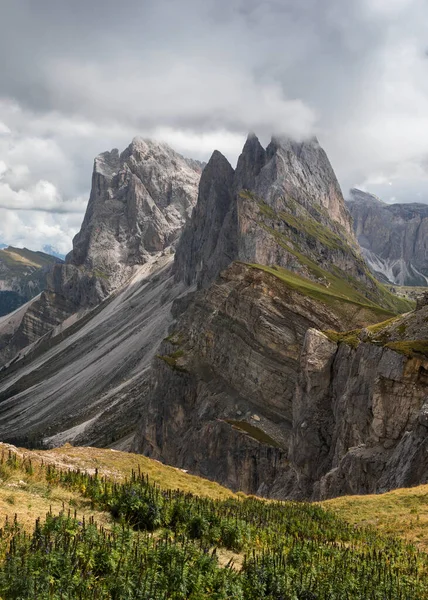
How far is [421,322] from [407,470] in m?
22.3

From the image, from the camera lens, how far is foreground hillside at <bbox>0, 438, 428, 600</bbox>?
1175 centimetres

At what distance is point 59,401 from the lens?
19400cm

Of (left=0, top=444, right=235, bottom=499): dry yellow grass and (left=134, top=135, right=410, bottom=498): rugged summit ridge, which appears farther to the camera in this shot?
(left=134, top=135, right=410, bottom=498): rugged summit ridge

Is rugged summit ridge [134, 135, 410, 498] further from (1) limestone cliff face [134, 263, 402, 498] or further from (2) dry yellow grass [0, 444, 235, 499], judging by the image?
(2) dry yellow grass [0, 444, 235, 499]

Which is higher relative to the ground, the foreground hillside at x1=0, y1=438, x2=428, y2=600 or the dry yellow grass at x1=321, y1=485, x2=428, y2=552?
the foreground hillside at x1=0, y1=438, x2=428, y2=600

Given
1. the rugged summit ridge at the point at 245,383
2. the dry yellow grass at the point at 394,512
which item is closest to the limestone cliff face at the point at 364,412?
the rugged summit ridge at the point at 245,383

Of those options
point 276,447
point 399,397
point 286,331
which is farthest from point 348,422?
point 286,331

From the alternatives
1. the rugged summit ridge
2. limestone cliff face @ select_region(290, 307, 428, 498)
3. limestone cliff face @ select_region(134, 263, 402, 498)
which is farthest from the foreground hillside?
limestone cliff face @ select_region(134, 263, 402, 498)

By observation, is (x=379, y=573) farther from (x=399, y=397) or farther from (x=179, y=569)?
(x=399, y=397)

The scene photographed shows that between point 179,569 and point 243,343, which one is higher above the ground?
point 243,343

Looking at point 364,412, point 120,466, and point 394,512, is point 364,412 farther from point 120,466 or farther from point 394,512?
A: point 120,466

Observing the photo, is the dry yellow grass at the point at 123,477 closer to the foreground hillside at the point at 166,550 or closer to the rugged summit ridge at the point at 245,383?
the foreground hillside at the point at 166,550

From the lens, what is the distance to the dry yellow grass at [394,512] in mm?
23453

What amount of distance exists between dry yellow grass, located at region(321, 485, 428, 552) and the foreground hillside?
840 millimetres
